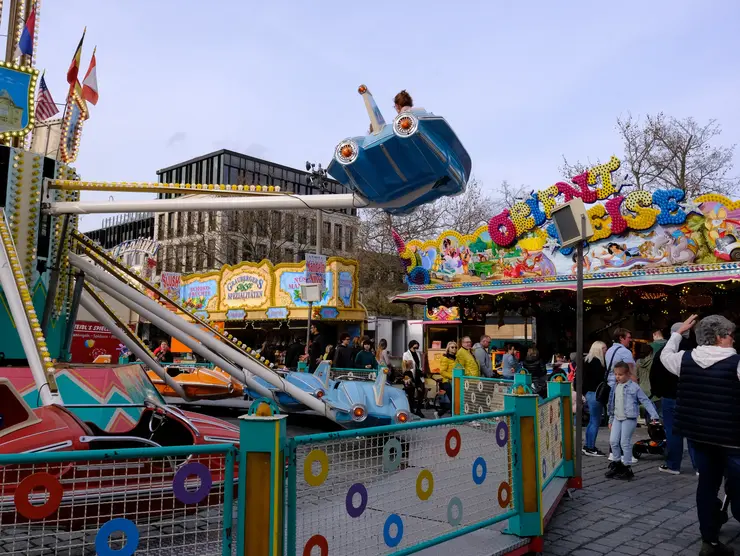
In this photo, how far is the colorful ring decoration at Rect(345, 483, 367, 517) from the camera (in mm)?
3277

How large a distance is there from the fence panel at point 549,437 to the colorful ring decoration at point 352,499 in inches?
80.2

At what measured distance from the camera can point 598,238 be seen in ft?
49.2

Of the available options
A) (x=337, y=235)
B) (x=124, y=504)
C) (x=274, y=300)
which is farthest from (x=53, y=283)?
(x=337, y=235)

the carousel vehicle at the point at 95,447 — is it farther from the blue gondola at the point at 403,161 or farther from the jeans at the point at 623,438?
the jeans at the point at 623,438

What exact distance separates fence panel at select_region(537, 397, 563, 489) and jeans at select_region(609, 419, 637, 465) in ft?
4.13

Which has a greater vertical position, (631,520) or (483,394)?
(483,394)

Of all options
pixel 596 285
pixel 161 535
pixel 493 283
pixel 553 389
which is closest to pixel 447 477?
pixel 161 535

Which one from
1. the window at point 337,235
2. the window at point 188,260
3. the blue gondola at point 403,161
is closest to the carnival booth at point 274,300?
the window at point 188,260

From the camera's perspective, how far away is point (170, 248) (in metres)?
39.7

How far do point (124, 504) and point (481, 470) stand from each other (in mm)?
2377

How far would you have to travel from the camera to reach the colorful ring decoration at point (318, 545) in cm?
307

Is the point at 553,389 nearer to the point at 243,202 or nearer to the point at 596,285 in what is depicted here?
the point at 243,202

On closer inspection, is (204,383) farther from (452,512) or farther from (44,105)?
(452,512)

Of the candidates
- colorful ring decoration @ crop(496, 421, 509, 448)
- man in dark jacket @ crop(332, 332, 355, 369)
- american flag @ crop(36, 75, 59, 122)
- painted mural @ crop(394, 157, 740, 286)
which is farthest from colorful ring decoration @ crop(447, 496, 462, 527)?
painted mural @ crop(394, 157, 740, 286)
